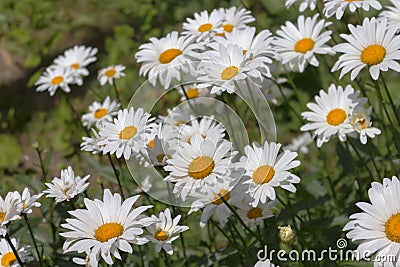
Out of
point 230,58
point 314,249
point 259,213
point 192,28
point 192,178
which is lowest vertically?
point 314,249

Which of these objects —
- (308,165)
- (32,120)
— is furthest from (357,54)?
(32,120)

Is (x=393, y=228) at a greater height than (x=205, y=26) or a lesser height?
lesser

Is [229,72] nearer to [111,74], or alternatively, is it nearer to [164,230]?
[164,230]

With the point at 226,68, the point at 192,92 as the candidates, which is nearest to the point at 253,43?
the point at 226,68

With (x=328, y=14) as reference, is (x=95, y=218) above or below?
below

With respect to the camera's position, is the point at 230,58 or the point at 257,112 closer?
the point at 230,58

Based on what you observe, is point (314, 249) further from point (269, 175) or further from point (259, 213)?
point (269, 175)

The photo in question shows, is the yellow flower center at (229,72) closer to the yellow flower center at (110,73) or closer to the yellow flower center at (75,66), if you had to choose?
the yellow flower center at (110,73)
